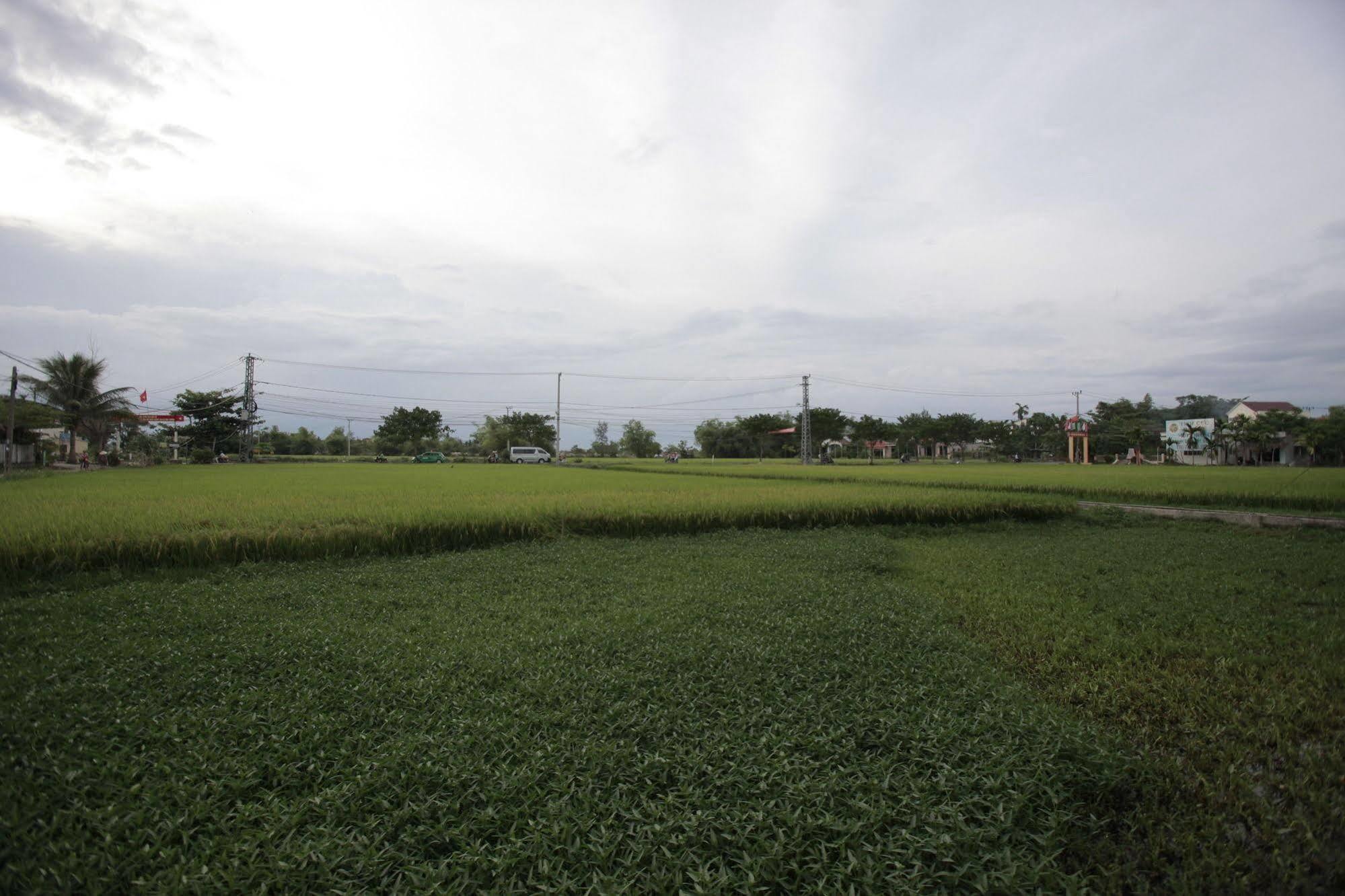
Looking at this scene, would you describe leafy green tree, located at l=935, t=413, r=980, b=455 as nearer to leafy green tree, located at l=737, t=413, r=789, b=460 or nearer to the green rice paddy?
leafy green tree, located at l=737, t=413, r=789, b=460

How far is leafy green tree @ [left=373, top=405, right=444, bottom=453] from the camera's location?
61969mm

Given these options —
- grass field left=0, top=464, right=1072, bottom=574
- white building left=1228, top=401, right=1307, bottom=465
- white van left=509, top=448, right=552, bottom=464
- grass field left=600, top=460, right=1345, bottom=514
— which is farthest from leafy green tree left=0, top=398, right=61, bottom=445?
white building left=1228, top=401, right=1307, bottom=465

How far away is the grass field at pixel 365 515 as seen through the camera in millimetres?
6621

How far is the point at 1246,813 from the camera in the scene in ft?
7.27

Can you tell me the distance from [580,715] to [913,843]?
1.52 m

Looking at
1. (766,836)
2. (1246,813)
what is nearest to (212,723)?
(766,836)

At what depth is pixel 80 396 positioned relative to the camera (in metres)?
34.2

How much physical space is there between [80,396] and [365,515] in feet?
129

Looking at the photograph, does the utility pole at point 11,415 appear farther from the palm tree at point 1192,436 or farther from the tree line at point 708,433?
the palm tree at point 1192,436

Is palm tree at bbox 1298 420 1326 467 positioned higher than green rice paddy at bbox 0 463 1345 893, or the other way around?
palm tree at bbox 1298 420 1326 467

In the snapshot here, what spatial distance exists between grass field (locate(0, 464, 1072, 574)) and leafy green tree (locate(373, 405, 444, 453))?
47.1m

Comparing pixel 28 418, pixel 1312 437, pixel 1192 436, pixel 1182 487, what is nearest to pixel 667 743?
pixel 1182 487

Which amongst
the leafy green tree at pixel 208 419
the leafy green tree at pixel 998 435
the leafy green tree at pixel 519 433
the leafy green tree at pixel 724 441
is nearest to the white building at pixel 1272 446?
the leafy green tree at pixel 998 435

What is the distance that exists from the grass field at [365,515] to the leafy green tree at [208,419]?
115ft
